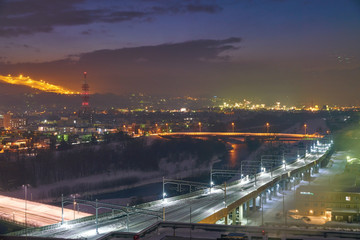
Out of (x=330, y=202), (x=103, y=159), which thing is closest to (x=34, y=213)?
(x=330, y=202)

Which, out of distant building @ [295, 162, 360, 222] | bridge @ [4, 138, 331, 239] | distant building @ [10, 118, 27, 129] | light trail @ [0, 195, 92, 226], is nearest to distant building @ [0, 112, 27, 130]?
distant building @ [10, 118, 27, 129]

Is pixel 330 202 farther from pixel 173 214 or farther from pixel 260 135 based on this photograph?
pixel 260 135

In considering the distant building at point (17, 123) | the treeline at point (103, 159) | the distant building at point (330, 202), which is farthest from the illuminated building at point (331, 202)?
the distant building at point (17, 123)

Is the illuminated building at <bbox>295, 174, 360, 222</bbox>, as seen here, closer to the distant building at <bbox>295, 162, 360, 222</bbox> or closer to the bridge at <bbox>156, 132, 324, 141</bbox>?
the distant building at <bbox>295, 162, 360, 222</bbox>

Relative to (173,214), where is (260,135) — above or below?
above

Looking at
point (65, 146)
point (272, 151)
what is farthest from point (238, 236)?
point (272, 151)

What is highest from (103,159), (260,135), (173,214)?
(260,135)

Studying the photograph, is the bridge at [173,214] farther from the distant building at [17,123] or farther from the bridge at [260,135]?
the distant building at [17,123]

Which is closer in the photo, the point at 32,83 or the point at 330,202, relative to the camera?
the point at 330,202
